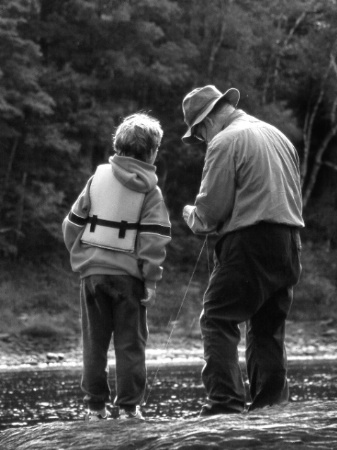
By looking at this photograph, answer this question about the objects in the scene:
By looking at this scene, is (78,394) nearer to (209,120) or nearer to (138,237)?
(138,237)

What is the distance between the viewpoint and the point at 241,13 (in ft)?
106

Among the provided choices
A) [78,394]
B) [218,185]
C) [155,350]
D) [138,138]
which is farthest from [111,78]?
[218,185]

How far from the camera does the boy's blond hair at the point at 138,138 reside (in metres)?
5.82

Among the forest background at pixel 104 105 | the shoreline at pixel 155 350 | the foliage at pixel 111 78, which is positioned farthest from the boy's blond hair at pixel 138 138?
the foliage at pixel 111 78

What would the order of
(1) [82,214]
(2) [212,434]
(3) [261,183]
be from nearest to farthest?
1. (2) [212,434]
2. (3) [261,183]
3. (1) [82,214]

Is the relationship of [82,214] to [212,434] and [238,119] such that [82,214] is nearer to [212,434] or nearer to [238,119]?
[238,119]

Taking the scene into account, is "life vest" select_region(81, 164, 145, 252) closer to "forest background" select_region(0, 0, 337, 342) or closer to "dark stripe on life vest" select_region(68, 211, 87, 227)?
"dark stripe on life vest" select_region(68, 211, 87, 227)

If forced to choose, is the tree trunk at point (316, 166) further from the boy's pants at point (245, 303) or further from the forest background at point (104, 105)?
the boy's pants at point (245, 303)

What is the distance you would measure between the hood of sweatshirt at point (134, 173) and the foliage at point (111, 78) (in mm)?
19531

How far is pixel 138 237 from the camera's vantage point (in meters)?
5.83

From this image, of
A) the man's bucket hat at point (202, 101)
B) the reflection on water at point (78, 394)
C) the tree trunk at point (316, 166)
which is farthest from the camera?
the tree trunk at point (316, 166)

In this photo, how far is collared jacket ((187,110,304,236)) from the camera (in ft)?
18.0

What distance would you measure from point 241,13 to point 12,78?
8979mm

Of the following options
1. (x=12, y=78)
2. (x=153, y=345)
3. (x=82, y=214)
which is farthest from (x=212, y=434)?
(x=12, y=78)
